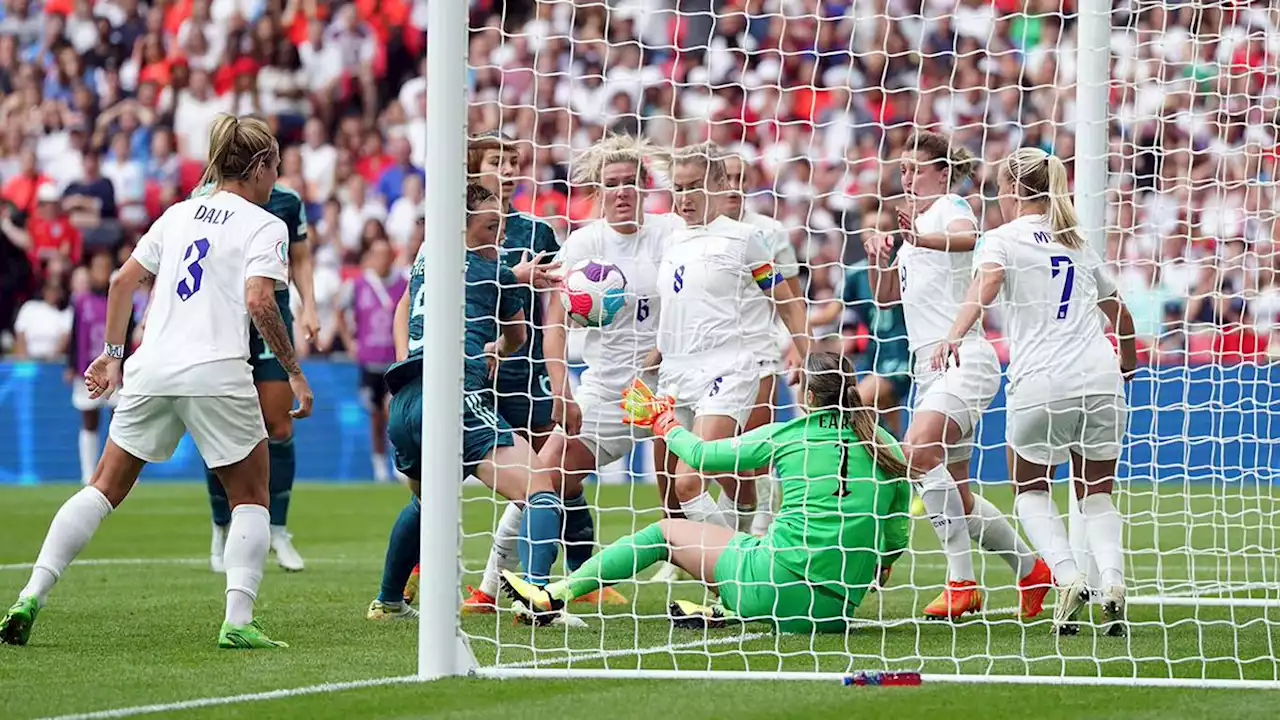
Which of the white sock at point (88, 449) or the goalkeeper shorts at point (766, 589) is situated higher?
the goalkeeper shorts at point (766, 589)

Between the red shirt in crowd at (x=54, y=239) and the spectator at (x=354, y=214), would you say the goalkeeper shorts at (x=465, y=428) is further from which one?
the red shirt in crowd at (x=54, y=239)

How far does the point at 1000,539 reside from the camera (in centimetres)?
855

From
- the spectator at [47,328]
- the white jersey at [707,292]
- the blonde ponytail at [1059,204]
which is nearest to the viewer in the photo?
the blonde ponytail at [1059,204]

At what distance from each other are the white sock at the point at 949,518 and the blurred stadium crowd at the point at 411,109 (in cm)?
514

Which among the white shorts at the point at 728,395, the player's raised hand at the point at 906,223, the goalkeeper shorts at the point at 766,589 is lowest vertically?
the goalkeeper shorts at the point at 766,589

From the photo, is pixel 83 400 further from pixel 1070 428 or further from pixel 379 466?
pixel 1070 428

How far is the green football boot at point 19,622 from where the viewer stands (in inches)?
288

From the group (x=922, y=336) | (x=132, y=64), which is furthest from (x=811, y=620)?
(x=132, y=64)

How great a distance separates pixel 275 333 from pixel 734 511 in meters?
2.80

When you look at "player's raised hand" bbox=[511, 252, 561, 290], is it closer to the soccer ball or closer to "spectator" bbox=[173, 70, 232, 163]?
the soccer ball

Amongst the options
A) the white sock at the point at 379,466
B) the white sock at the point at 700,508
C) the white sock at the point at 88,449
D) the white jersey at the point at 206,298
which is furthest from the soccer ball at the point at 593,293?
the white sock at the point at 379,466

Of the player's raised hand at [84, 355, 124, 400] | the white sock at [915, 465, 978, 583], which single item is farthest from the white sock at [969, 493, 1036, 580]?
the player's raised hand at [84, 355, 124, 400]

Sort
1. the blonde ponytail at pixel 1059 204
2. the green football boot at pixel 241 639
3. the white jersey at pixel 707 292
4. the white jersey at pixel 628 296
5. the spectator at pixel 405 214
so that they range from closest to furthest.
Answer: the green football boot at pixel 241 639
the blonde ponytail at pixel 1059 204
the white jersey at pixel 707 292
the white jersey at pixel 628 296
the spectator at pixel 405 214

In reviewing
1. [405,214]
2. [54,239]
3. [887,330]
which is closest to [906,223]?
[887,330]
